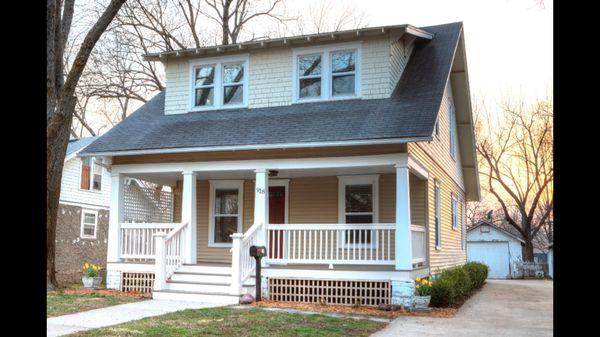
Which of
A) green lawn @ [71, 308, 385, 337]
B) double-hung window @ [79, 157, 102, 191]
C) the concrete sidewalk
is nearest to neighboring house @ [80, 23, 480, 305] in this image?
the concrete sidewalk

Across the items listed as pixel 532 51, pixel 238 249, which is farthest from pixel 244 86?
pixel 532 51

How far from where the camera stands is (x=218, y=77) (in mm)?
15625

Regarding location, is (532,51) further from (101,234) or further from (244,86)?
(101,234)

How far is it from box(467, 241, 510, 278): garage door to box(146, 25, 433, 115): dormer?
21.0 meters

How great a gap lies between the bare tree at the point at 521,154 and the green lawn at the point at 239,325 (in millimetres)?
24752

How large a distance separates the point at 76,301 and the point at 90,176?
14564 millimetres

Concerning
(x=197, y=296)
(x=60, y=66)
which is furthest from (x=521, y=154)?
(x=60, y=66)

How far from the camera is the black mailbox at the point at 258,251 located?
12.2 metres

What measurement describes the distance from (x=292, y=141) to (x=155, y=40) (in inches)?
712

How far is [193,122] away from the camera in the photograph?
15039 mm

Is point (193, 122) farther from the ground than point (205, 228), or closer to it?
farther from the ground

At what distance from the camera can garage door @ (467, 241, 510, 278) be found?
3375 cm

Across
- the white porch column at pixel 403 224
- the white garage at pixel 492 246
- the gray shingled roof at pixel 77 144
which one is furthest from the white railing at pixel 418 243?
the white garage at pixel 492 246
